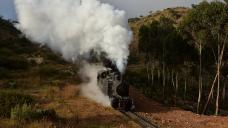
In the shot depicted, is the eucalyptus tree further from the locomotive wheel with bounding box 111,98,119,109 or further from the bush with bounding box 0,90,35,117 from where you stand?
the bush with bounding box 0,90,35,117

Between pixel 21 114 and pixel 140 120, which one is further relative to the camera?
pixel 140 120

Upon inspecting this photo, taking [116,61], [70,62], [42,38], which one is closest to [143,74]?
[70,62]

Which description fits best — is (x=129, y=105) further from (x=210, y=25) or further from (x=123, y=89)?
(x=210, y=25)

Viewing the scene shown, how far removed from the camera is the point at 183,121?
110 ft

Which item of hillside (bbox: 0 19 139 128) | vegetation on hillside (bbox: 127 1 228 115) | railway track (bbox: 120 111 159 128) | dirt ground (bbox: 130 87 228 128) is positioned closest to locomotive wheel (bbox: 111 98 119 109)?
hillside (bbox: 0 19 139 128)

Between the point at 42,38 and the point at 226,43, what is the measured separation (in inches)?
1315

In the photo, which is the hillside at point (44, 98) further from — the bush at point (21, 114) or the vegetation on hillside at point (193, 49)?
the vegetation on hillside at point (193, 49)

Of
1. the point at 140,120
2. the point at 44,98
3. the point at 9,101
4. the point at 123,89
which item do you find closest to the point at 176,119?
the point at 140,120

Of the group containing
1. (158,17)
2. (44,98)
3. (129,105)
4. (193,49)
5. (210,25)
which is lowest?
(129,105)

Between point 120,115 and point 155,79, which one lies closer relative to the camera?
point 120,115

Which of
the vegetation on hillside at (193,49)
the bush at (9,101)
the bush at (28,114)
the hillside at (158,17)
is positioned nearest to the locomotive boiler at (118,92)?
the bush at (9,101)

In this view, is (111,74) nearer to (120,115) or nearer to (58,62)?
(120,115)

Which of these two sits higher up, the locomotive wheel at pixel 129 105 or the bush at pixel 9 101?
the bush at pixel 9 101

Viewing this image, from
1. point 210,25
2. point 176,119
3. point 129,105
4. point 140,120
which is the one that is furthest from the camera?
point 210,25
